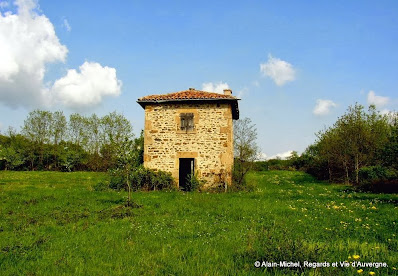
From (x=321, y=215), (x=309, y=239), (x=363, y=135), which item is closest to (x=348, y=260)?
(x=309, y=239)

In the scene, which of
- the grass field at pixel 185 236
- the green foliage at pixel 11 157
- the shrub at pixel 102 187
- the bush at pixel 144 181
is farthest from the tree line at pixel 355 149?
the green foliage at pixel 11 157

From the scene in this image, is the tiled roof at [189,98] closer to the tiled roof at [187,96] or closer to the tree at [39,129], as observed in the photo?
the tiled roof at [187,96]

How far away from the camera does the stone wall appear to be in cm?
1794

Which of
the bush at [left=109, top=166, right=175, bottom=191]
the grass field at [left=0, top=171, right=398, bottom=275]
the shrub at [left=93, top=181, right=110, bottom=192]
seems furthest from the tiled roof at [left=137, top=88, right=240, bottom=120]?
the grass field at [left=0, top=171, right=398, bottom=275]

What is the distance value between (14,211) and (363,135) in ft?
84.2

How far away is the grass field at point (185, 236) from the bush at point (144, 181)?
4442 millimetres

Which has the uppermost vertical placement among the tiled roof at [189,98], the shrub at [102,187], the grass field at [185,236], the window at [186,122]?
the tiled roof at [189,98]

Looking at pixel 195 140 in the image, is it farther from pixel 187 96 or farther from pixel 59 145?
pixel 59 145

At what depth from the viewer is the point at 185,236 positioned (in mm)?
7312

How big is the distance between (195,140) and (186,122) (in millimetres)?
1318

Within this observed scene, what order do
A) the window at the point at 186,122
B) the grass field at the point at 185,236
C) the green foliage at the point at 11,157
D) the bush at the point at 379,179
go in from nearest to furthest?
the grass field at the point at 185,236, the bush at the point at 379,179, the window at the point at 186,122, the green foliage at the point at 11,157

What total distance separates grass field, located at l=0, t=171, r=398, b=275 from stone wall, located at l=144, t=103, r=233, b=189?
5276 millimetres

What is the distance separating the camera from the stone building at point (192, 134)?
706 inches

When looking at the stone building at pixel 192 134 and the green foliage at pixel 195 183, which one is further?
the stone building at pixel 192 134
